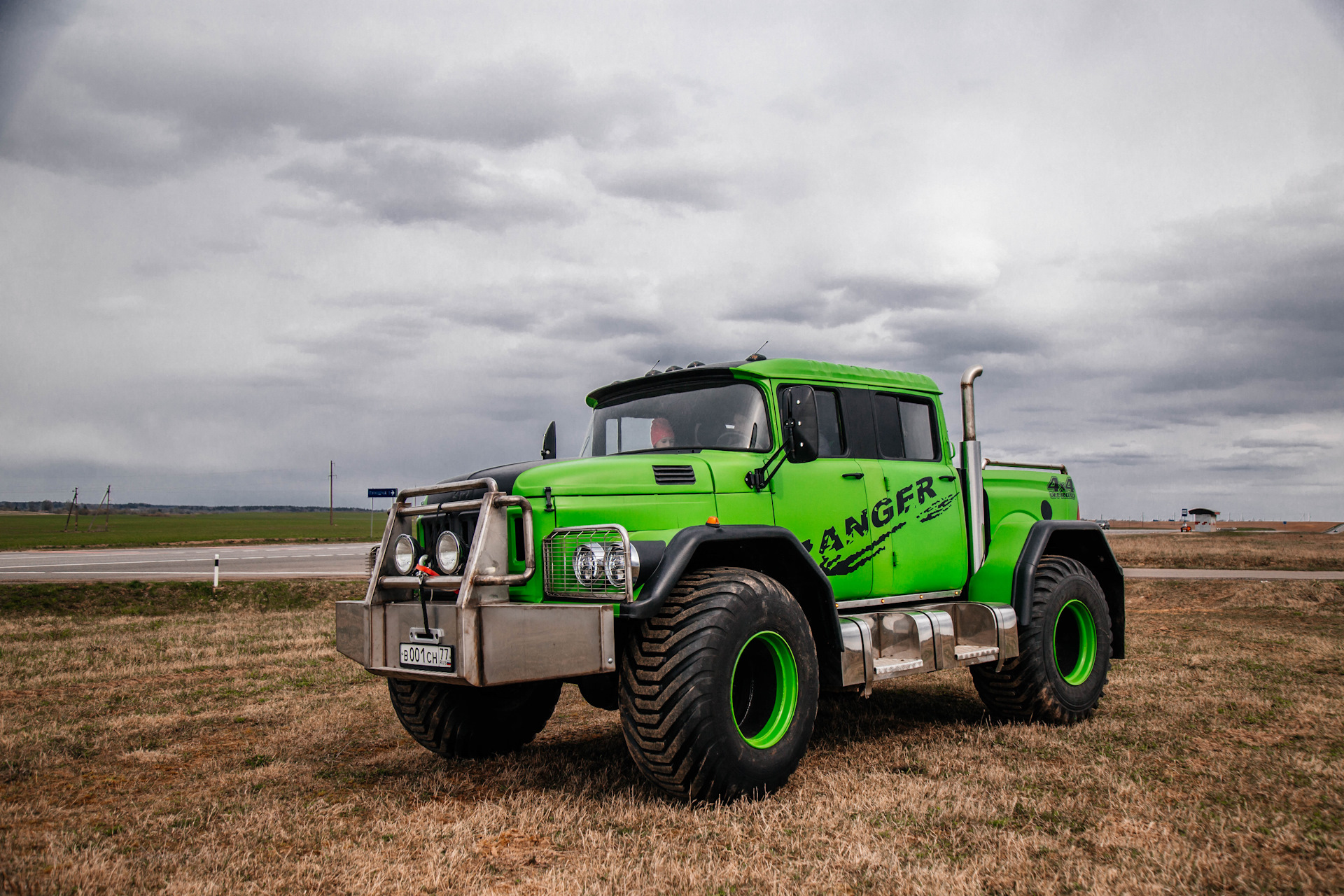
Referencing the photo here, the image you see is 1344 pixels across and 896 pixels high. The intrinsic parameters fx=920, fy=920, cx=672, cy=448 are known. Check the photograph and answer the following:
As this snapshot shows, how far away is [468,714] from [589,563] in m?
1.97

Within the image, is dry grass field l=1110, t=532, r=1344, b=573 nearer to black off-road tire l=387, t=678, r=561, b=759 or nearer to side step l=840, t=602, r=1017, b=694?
side step l=840, t=602, r=1017, b=694

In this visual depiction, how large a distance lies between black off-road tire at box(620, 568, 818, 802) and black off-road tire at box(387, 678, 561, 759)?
1470mm

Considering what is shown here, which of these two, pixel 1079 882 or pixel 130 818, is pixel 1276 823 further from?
pixel 130 818

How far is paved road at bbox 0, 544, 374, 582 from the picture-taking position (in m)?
23.0

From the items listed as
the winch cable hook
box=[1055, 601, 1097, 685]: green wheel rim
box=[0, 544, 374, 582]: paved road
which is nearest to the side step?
box=[1055, 601, 1097, 685]: green wheel rim

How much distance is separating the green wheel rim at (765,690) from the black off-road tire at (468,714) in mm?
1396

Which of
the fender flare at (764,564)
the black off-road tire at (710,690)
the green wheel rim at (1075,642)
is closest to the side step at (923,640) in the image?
the fender flare at (764,564)

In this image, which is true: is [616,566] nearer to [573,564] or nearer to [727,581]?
[573,564]

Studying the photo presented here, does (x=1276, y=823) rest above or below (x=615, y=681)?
below

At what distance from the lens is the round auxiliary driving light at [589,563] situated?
15.4 ft

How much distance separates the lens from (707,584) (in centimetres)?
497

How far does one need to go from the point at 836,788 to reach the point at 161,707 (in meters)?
6.10

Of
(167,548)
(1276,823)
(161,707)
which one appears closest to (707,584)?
(1276,823)

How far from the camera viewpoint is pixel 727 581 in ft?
16.5
